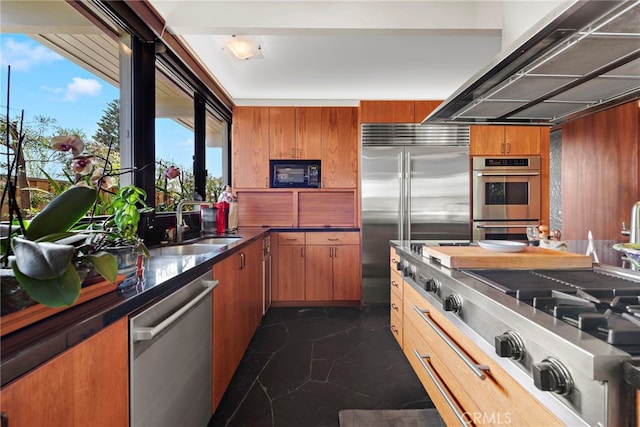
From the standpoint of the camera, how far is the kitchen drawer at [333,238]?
3.51m

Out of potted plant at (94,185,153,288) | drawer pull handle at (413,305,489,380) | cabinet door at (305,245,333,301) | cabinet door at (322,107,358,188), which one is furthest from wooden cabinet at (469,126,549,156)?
potted plant at (94,185,153,288)

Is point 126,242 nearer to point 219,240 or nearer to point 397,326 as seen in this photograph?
point 219,240

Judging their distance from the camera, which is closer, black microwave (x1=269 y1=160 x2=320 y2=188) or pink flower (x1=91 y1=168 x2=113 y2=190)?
pink flower (x1=91 y1=168 x2=113 y2=190)

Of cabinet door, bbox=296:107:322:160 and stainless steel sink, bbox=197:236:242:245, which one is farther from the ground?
cabinet door, bbox=296:107:322:160

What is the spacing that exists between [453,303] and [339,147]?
2870 mm

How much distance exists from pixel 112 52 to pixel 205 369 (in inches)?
75.9

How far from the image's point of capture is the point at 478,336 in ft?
3.21

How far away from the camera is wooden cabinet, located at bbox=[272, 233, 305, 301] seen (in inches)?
138

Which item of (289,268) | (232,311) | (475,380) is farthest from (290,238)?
(475,380)

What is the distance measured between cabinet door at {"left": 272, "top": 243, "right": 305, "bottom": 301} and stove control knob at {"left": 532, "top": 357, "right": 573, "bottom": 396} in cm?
295

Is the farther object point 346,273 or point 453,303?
point 346,273

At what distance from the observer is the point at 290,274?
351 centimetres

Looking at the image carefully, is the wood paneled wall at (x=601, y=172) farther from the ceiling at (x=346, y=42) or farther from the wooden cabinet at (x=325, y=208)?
the wooden cabinet at (x=325, y=208)

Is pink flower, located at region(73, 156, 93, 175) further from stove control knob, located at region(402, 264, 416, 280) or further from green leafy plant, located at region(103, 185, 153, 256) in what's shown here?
stove control knob, located at region(402, 264, 416, 280)
